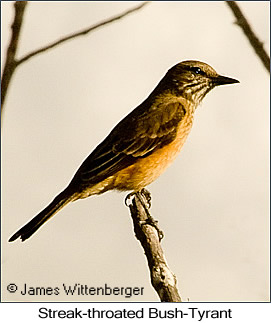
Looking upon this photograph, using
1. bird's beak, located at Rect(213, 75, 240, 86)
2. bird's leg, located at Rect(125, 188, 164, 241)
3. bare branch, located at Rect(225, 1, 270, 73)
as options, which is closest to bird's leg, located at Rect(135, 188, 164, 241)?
bird's leg, located at Rect(125, 188, 164, 241)

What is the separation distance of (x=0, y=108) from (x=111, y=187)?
12.4 ft

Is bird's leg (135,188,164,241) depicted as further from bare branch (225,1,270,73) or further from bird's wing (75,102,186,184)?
bare branch (225,1,270,73)

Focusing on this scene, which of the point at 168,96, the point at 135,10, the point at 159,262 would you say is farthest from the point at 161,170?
the point at 135,10

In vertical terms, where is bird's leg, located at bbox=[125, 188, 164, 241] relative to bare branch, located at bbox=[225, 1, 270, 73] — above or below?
above

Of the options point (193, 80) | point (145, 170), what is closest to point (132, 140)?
point (145, 170)

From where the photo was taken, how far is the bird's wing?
533 centimetres

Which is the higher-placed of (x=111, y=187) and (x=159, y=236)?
(x=111, y=187)

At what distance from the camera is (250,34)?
1.83 m

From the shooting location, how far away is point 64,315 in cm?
416

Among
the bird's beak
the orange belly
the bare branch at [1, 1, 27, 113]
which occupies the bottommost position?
the bare branch at [1, 1, 27, 113]

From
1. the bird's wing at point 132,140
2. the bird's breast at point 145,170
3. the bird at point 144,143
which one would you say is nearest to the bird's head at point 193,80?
the bird at point 144,143

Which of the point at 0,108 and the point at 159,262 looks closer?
the point at 0,108

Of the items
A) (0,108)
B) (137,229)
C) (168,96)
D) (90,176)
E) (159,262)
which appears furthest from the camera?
(168,96)

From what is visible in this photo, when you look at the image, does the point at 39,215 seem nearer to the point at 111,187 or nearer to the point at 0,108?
the point at 111,187
